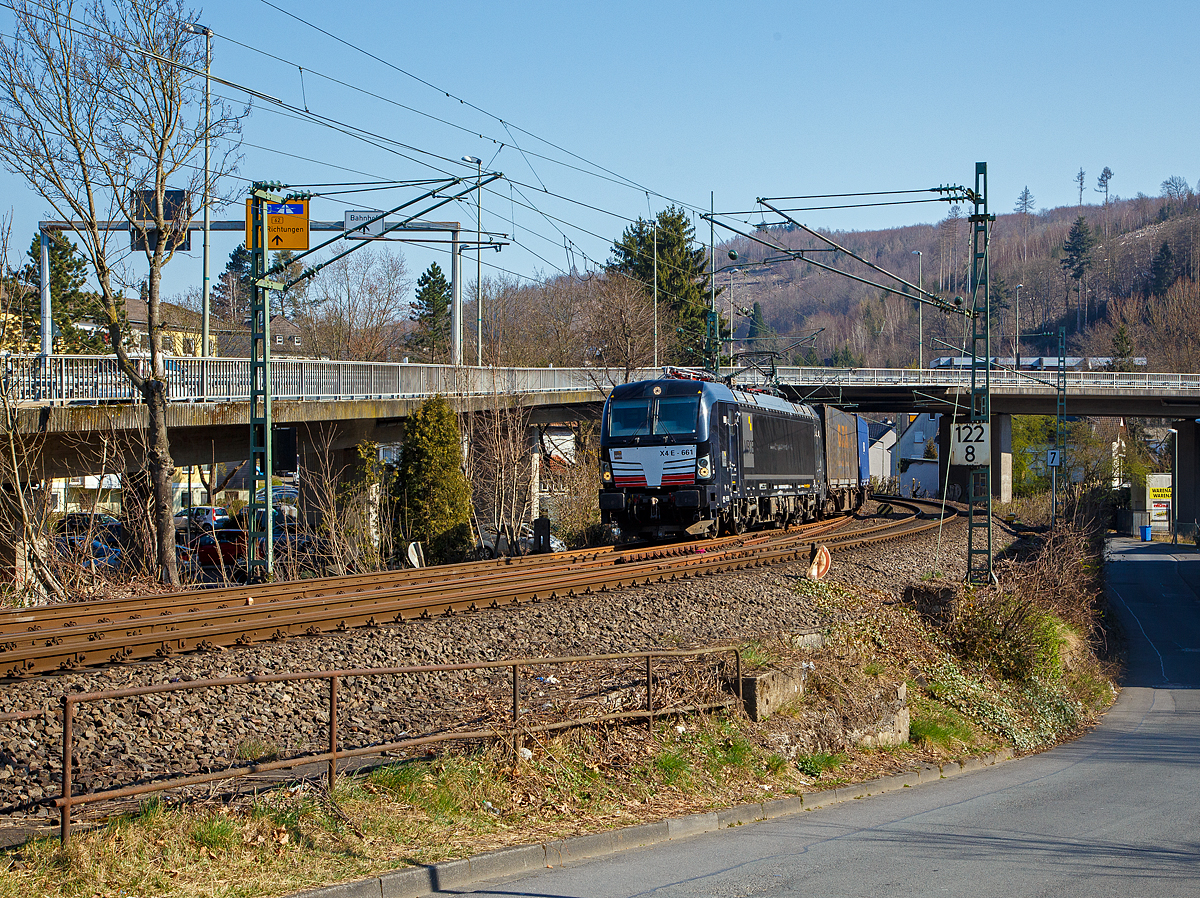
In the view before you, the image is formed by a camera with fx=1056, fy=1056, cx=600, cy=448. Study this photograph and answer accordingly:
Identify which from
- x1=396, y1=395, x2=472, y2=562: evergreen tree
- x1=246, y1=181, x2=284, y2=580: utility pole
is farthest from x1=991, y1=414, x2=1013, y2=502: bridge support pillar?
x1=246, y1=181, x2=284, y2=580: utility pole

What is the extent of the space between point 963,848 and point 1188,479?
67.2m

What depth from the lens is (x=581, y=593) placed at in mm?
15000

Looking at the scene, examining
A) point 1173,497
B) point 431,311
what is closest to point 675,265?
point 431,311

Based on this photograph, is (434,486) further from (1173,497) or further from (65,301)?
(1173,497)

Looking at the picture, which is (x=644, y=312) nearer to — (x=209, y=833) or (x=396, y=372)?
(x=396, y=372)

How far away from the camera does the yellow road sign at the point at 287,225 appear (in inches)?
779

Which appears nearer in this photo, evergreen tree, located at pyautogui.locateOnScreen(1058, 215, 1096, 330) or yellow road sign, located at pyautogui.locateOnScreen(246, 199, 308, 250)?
yellow road sign, located at pyautogui.locateOnScreen(246, 199, 308, 250)

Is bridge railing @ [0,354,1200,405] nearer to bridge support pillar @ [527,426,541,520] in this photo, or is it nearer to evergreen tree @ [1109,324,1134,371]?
bridge support pillar @ [527,426,541,520]

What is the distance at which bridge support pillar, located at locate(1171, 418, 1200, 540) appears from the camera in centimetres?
6525

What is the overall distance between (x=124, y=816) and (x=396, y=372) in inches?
974

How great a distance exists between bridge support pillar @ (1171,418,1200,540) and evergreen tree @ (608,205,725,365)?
29882 mm

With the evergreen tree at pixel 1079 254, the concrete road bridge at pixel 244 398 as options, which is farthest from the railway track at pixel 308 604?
the evergreen tree at pixel 1079 254

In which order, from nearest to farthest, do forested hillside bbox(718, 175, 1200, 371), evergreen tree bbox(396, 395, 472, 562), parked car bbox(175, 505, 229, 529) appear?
evergreen tree bbox(396, 395, 472, 562)
parked car bbox(175, 505, 229, 529)
forested hillside bbox(718, 175, 1200, 371)

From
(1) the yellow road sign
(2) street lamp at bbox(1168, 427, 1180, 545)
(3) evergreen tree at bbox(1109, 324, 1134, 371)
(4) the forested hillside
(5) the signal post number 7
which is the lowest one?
(2) street lamp at bbox(1168, 427, 1180, 545)
